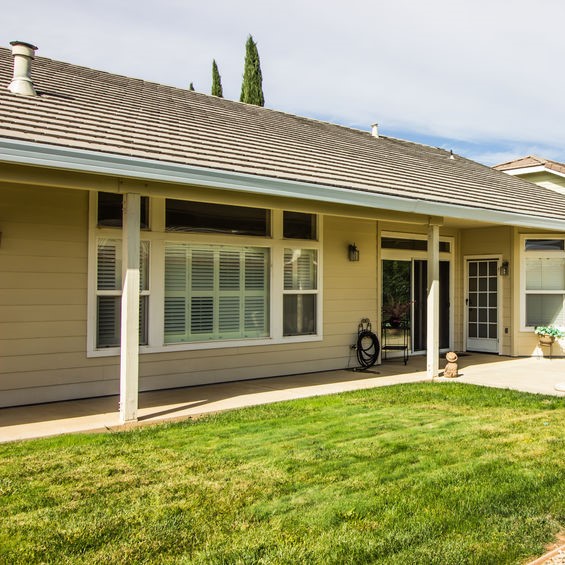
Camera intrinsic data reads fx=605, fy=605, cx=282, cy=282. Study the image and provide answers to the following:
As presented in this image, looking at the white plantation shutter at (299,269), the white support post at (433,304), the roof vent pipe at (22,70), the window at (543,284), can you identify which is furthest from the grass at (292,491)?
the window at (543,284)

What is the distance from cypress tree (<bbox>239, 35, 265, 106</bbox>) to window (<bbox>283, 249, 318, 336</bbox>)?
55.9 ft

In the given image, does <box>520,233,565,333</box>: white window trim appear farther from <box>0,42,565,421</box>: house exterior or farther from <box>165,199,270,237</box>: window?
<box>165,199,270,237</box>: window

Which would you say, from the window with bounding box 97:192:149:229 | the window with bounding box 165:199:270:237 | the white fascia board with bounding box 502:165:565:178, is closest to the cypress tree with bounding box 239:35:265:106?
the white fascia board with bounding box 502:165:565:178

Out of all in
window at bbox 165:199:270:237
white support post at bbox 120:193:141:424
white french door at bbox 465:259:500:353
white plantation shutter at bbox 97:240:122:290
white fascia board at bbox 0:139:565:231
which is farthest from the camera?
white french door at bbox 465:259:500:353

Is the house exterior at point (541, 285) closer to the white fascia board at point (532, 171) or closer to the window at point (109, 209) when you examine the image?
the white fascia board at point (532, 171)

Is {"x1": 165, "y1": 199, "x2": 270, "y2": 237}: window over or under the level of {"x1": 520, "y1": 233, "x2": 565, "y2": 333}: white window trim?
over

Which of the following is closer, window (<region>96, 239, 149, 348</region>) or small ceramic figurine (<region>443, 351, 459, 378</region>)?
window (<region>96, 239, 149, 348</region>)

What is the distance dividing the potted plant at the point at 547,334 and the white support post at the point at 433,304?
12.0ft

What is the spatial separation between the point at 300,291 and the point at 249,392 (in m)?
2.20

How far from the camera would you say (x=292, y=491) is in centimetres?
409

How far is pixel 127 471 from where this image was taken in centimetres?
451

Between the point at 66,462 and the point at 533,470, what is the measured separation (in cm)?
358

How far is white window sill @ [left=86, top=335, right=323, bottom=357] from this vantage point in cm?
748

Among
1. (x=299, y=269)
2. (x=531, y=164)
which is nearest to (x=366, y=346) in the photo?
(x=299, y=269)
